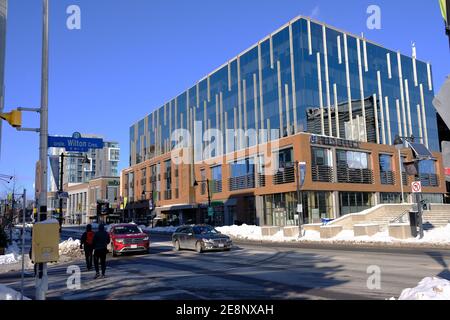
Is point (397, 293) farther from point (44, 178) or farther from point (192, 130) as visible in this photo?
point (192, 130)

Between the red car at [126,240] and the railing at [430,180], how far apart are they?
4960 cm

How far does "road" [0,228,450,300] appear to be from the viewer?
1027 cm

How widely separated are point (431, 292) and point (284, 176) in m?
41.8

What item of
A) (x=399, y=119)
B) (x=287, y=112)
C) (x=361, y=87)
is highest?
(x=361, y=87)

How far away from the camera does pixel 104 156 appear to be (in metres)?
174

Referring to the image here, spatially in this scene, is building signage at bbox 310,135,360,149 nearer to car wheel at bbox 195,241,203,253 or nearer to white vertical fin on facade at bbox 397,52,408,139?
white vertical fin on facade at bbox 397,52,408,139

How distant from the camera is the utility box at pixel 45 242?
899cm

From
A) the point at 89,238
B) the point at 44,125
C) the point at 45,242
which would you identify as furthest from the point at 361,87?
the point at 45,242

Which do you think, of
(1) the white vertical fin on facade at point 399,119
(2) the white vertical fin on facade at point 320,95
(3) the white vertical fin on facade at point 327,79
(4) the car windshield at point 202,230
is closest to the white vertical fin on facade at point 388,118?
(1) the white vertical fin on facade at point 399,119

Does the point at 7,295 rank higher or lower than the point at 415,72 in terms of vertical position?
lower

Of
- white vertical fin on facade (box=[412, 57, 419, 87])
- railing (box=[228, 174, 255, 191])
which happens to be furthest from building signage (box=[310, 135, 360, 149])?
white vertical fin on facade (box=[412, 57, 419, 87])

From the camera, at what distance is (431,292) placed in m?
6.97

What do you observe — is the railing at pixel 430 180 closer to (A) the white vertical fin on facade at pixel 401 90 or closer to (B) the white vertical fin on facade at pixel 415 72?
(A) the white vertical fin on facade at pixel 401 90

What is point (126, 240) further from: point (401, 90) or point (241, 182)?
point (401, 90)
